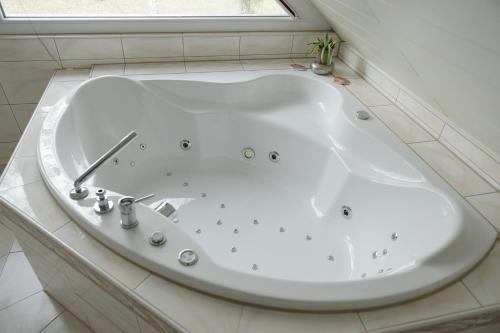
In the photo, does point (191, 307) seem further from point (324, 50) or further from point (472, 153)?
point (324, 50)

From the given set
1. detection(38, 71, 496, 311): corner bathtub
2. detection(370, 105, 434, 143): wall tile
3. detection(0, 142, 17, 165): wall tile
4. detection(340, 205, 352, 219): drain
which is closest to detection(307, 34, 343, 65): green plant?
detection(38, 71, 496, 311): corner bathtub

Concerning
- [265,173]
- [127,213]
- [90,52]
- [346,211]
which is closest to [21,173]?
[127,213]

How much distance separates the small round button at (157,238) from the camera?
3.91ft

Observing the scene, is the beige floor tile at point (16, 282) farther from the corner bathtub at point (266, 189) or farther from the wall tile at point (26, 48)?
the wall tile at point (26, 48)

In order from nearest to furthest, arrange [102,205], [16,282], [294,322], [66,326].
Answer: [294,322] < [102,205] < [66,326] < [16,282]

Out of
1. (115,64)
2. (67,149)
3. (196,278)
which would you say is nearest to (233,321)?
(196,278)

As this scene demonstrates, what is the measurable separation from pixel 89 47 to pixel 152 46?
1.20 feet

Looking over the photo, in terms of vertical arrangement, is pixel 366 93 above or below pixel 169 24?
below

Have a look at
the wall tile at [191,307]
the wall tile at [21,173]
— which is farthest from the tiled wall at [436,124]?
the wall tile at [21,173]

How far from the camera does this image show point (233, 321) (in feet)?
3.36

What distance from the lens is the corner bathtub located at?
1.15m

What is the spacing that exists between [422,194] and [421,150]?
0.93 feet

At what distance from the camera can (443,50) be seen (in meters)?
1.18

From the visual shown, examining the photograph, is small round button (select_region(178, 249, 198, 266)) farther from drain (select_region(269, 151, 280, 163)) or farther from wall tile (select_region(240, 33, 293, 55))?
wall tile (select_region(240, 33, 293, 55))
